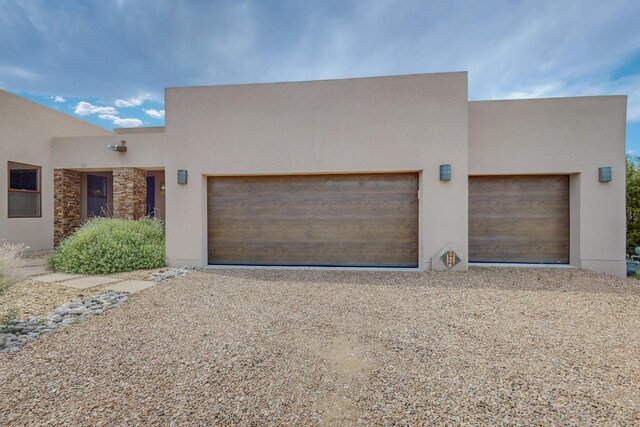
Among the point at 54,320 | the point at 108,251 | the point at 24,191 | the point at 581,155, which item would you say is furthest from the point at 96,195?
the point at 581,155

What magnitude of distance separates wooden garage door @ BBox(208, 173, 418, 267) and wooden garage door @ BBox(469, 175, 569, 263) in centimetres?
224

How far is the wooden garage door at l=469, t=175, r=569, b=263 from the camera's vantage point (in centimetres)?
710

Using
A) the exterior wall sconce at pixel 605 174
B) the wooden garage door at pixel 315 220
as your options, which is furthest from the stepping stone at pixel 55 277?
the exterior wall sconce at pixel 605 174

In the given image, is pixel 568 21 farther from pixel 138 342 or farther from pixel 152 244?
pixel 152 244

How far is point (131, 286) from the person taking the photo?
541 cm

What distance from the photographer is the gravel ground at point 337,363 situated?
6.72 ft

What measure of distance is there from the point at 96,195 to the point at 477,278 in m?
13.9

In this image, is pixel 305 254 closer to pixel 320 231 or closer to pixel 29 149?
pixel 320 231

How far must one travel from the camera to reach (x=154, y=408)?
6.88 ft

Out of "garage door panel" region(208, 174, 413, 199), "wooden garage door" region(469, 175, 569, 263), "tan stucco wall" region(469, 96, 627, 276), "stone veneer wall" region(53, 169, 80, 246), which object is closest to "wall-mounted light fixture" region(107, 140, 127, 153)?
"stone veneer wall" region(53, 169, 80, 246)

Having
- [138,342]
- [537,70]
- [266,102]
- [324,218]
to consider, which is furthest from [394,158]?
[138,342]

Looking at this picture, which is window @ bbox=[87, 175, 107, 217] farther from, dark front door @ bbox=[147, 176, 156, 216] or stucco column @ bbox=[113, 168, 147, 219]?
stucco column @ bbox=[113, 168, 147, 219]

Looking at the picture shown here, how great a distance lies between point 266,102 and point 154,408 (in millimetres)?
6395

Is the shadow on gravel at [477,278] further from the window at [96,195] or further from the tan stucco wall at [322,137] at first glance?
the window at [96,195]
